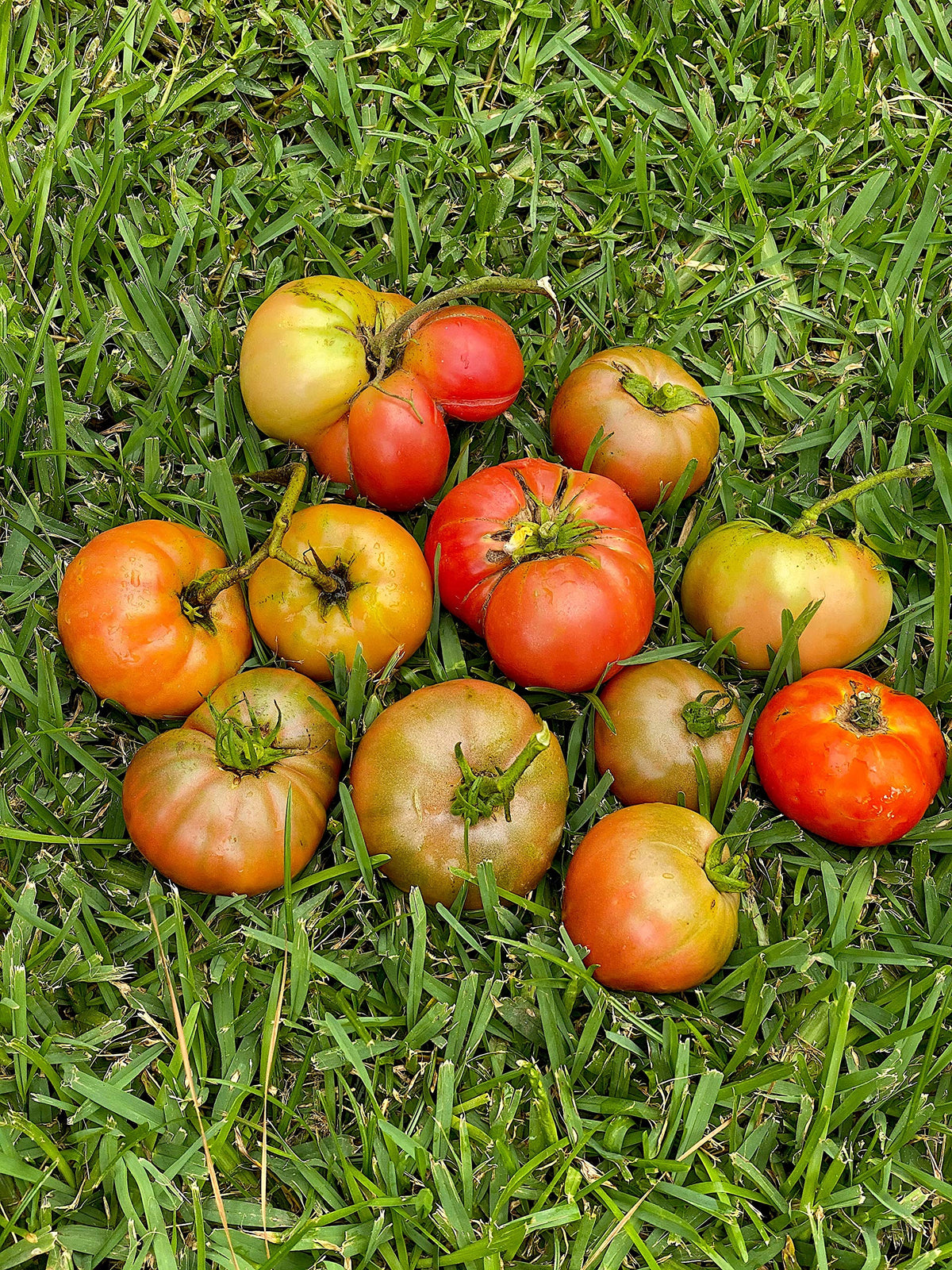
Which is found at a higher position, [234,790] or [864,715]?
[234,790]

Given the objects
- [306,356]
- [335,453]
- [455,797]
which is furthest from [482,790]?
[306,356]

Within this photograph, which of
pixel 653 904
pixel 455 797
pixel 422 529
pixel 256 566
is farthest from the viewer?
pixel 422 529

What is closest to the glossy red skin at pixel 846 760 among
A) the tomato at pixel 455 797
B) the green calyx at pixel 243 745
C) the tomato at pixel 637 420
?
the tomato at pixel 455 797

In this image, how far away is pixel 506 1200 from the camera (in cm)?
199

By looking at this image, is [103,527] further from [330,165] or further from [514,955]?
[514,955]


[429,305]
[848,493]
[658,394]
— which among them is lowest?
[848,493]

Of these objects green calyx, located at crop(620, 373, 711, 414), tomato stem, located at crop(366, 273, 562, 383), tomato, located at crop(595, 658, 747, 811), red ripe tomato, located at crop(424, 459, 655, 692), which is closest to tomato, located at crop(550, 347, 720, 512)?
green calyx, located at crop(620, 373, 711, 414)

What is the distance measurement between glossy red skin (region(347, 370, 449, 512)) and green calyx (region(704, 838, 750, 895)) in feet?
3.38

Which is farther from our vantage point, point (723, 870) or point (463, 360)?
point (463, 360)

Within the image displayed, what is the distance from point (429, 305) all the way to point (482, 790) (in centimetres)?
104

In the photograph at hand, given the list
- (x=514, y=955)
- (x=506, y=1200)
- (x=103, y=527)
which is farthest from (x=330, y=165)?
(x=506, y=1200)

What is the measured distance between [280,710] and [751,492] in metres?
1.34

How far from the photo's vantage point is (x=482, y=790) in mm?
2086

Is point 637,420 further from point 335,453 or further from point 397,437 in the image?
point 335,453
